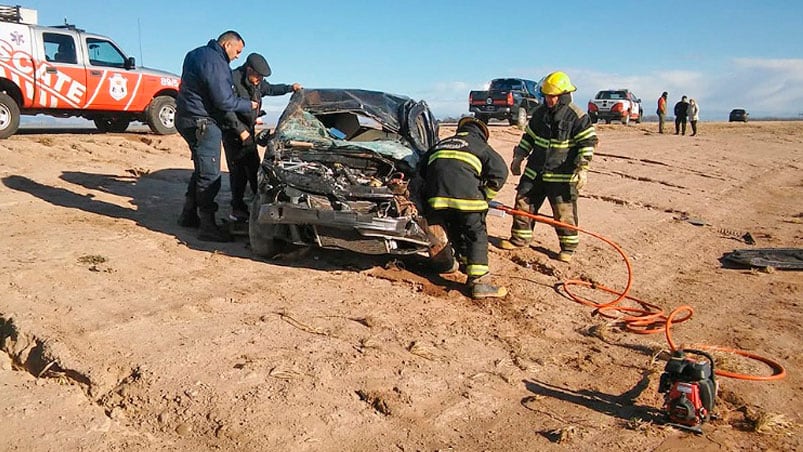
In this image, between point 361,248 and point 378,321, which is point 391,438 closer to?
point 378,321

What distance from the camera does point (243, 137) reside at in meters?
6.96

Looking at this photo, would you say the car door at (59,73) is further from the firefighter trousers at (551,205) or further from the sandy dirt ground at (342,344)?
the firefighter trousers at (551,205)

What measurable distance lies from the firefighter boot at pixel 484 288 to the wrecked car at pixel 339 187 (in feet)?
1.65

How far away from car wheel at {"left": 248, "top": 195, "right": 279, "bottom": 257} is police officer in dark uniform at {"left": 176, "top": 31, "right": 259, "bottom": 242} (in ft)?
3.02

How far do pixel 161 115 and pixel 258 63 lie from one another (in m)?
6.74

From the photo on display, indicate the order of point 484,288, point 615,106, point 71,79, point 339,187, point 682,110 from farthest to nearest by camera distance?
1. point 615,106
2. point 682,110
3. point 71,79
4. point 339,187
5. point 484,288

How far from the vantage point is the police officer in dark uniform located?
657 centimetres

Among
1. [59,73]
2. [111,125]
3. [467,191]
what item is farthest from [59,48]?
[467,191]

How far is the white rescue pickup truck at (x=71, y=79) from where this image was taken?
11328 mm

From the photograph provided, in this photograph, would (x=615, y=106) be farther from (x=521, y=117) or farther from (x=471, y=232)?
(x=471, y=232)

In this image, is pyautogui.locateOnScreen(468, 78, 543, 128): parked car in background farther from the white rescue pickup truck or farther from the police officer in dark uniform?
the police officer in dark uniform

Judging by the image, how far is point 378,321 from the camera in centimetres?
486

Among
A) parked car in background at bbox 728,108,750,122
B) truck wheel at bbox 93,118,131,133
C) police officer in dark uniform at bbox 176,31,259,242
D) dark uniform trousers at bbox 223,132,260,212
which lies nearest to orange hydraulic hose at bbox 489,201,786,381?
dark uniform trousers at bbox 223,132,260,212

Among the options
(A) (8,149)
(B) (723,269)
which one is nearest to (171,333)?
(B) (723,269)
